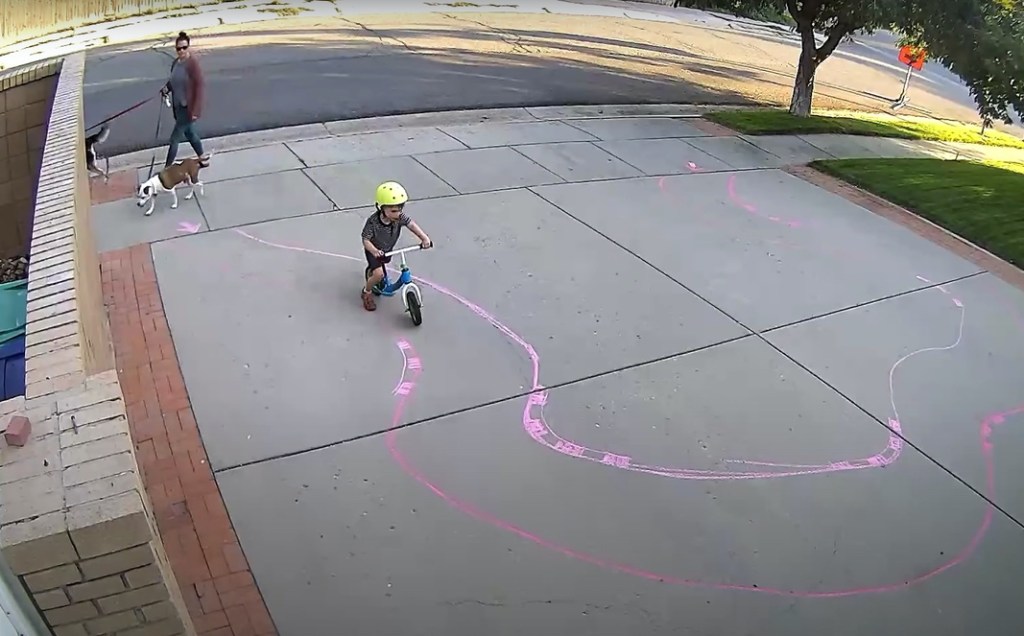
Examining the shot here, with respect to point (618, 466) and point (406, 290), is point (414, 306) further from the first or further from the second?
point (618, 466)

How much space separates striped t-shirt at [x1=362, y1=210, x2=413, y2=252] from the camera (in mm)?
6977

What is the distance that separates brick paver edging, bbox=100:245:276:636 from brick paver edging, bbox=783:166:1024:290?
8623 mm

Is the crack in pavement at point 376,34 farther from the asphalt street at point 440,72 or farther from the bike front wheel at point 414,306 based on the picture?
the bike front wheel at point 414,306

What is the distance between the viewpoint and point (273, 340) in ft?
22.0

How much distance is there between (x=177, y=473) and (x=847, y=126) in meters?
14.3

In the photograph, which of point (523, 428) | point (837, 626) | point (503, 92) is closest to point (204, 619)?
point (523, 428)

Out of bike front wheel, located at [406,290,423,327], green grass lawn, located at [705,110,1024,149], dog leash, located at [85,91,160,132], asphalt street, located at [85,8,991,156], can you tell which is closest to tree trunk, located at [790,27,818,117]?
green grass lawn, located at [705,110,1024,149]

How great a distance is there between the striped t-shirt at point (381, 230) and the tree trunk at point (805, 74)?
34.9ft

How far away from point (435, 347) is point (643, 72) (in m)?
14.0

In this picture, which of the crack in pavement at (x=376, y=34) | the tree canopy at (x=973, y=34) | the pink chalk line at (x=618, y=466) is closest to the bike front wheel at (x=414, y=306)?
the pink chalk line at (x=618, y=466)

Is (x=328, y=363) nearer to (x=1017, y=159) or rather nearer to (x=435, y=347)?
(x=435, y=347)

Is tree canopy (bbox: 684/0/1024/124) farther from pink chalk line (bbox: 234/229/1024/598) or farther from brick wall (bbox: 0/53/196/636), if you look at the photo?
brick wall (bbox: 0/53/196/636)

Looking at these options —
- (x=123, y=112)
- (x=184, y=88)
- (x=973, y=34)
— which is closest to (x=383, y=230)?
(x=184, y=88)

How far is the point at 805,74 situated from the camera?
15281 mm
